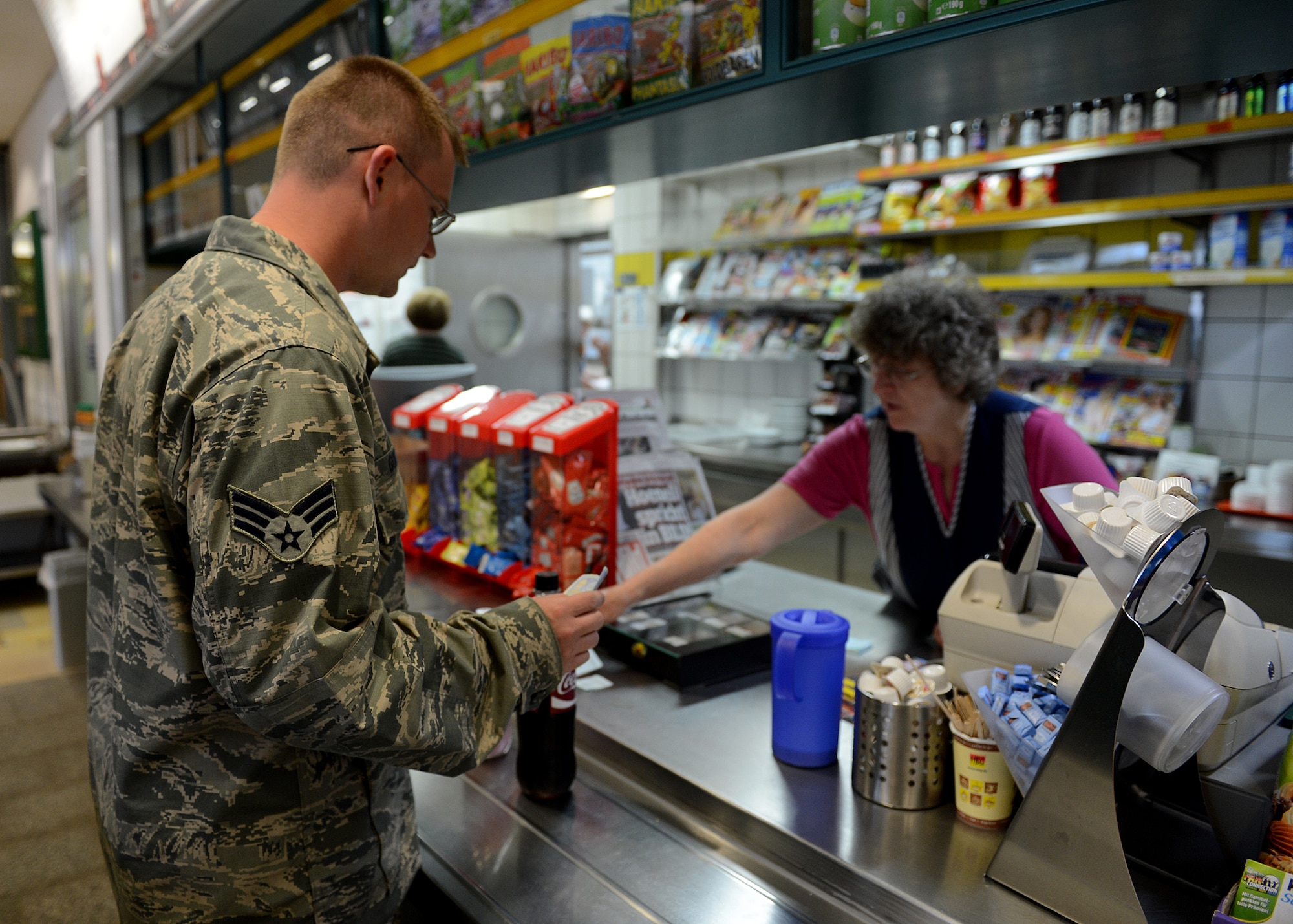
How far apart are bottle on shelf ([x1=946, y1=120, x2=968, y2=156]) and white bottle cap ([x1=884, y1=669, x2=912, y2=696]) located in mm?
3243

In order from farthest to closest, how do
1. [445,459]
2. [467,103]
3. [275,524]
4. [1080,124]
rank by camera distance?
1. [1080,124]
2. [445,459]
3. [467,103]
4. [275,524]

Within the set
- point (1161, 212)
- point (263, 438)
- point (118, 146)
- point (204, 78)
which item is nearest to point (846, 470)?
point (263, 438)

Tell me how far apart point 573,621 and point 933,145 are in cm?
354

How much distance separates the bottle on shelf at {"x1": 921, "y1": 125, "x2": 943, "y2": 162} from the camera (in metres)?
4.01

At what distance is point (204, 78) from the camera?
3.47 m

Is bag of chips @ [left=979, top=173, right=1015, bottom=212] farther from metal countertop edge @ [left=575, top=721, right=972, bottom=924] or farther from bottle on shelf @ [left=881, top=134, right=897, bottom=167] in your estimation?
metal countertop edge @ [left=575, top=721, right=972, bottom=924]

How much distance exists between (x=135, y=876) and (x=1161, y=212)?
12.1 feet

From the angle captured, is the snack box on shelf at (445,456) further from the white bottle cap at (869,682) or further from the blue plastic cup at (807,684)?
the white bottle cap at (869,682)

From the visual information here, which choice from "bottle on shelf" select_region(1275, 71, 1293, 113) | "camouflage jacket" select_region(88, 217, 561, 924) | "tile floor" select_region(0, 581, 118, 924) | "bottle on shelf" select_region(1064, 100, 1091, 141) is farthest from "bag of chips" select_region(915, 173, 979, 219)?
"tile floor" select_region(0, 581, 118, 924)

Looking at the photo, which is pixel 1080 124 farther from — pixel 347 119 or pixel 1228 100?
pixel 347 119

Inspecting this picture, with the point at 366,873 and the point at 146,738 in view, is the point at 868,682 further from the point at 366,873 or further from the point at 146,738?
the point at 146,738

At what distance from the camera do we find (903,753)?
124cm

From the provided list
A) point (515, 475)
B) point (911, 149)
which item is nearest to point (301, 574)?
point (515, 475)

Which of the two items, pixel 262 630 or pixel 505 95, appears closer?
pixel 262 630
